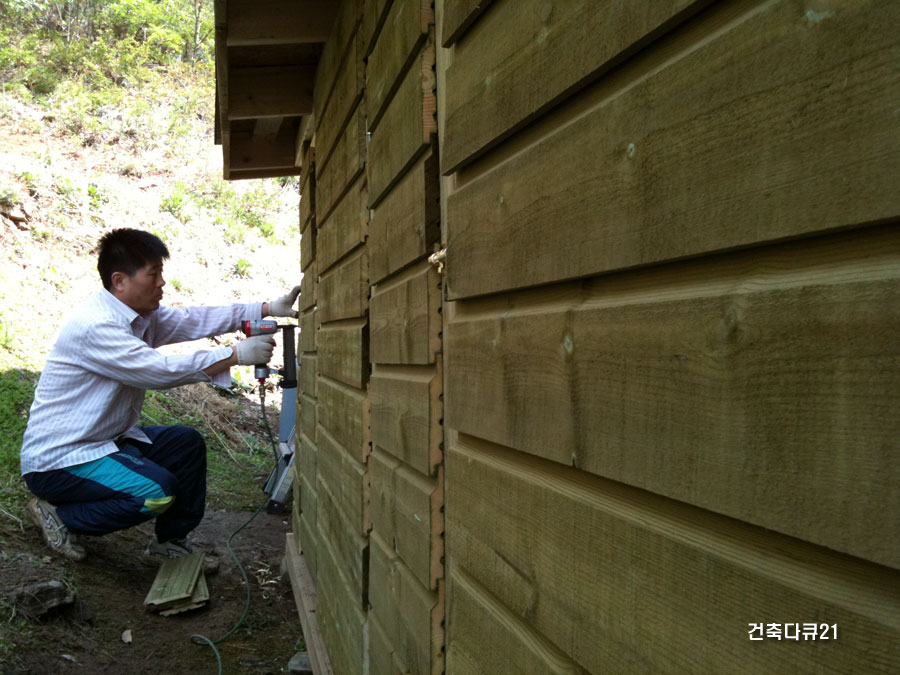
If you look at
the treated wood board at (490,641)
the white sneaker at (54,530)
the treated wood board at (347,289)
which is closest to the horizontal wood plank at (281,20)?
the treated wood board at (347,289)

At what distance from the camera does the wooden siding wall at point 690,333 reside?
0.50m

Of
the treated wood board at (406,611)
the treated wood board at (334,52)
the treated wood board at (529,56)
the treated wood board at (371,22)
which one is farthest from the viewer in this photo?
the treated wood board at (334,52)

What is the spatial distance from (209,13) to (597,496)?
22.6m

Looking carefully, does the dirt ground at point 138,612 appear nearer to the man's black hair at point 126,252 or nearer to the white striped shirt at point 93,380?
the white striped shirt at point 93,380

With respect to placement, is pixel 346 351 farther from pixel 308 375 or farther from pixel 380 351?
pixel 308 375

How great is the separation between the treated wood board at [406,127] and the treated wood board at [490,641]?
930 mm

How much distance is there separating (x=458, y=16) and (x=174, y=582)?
13.8ft

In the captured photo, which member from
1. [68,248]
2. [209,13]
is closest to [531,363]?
[68,248]

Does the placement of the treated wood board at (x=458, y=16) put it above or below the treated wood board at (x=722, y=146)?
above

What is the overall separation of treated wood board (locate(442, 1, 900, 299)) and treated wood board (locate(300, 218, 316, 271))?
3.33 metres

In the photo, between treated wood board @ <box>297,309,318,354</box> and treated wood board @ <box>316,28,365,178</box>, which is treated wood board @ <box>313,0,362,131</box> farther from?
treated wood board @ <box>297,309,318,354</box>

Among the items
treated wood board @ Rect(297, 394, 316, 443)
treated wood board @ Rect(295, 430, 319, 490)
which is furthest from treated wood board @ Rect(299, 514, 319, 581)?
treated wood board @ Rect(297, 394, 316, 443)

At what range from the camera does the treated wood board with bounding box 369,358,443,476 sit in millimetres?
1495

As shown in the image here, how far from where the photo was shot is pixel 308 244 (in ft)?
14.6
